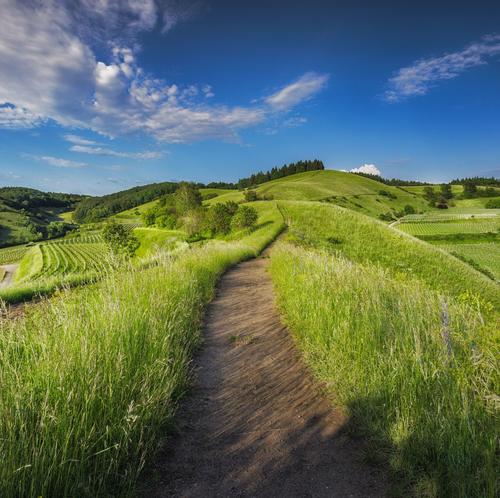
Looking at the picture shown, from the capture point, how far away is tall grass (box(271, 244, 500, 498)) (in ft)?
9.61

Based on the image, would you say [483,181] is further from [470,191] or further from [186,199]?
[186,199]

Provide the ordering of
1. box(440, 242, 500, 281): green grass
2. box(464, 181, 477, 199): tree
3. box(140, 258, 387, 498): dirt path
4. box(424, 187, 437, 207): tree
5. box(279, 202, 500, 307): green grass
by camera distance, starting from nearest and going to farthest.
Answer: box(140, 258, 387, 498): dirt path → box(279, 202, 500, 307): green grass → box(440, 242, 500, 281): green grass → box(424, 187, 437, 207): tree → box(464, 181, 477, 199): tree

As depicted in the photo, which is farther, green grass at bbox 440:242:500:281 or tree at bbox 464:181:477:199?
tree at bbox 464:181:477:199

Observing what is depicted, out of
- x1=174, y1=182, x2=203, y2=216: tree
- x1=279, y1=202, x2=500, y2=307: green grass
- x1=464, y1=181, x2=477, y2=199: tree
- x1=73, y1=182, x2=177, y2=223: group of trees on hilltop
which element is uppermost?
x1=73, y1=182, x2=177, y2=223: group of trees on hilltop

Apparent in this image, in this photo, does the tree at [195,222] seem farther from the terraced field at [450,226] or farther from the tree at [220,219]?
the terraced field at [450,226]

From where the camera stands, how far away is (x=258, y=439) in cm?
389

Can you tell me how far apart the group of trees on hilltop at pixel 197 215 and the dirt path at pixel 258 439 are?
117ft

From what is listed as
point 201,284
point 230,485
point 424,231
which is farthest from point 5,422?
point 424,231

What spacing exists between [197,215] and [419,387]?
55452 mm

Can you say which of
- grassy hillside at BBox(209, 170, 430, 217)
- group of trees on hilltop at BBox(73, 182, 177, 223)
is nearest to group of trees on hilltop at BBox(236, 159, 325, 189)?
grassy hillside at BBox(209, 170, 430, 217)

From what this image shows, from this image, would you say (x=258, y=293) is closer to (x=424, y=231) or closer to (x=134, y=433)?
(x=134, y=433)

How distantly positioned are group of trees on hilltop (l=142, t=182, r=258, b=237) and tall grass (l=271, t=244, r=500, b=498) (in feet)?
119

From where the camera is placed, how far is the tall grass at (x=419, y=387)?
9.61 ft

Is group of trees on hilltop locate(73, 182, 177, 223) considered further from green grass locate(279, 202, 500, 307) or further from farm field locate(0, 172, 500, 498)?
farm field locate(0, 172, 500, 498)
